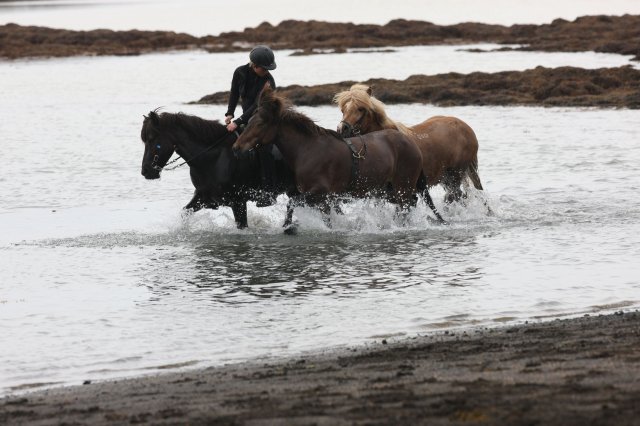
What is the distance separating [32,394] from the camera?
714 cm

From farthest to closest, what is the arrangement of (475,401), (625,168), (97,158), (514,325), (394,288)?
(97,158) < (625,168) < (394,288) < (514,325) < (475,401)

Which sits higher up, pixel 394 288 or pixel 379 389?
pixel 379 389

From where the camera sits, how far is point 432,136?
1374 cm

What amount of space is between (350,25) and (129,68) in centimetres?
2297

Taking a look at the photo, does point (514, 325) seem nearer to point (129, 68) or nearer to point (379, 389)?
point (379, 389)

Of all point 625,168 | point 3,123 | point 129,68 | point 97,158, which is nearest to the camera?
point 625,168

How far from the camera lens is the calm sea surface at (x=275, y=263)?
28.9 feet

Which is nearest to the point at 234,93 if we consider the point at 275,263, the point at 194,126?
the point at 194,126

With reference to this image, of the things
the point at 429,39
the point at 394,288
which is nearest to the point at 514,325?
the point at 394,288

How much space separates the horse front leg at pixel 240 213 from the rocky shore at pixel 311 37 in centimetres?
4490

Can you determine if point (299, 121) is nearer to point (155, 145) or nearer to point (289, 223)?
point (289, 223)

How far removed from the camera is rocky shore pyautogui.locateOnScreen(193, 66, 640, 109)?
29.7 metres

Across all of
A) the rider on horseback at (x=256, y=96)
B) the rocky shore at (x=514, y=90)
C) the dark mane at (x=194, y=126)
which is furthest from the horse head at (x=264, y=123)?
the rocky shore at (x=514, y=90)

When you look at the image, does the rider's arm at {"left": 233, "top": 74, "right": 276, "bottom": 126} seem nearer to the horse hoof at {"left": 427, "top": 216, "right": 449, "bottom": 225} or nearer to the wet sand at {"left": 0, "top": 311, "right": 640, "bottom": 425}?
the horse hoof at {"left": 427, "top": 216, "right": 449, "bottom": 225}
